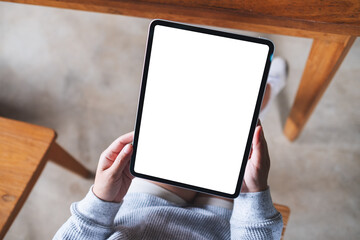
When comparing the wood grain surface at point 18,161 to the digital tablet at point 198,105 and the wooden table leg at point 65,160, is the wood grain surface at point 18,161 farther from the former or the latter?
the digital tablet at point 198,105

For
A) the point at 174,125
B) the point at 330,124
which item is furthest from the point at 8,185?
the point at 330,124

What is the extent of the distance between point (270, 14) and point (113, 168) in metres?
0.39

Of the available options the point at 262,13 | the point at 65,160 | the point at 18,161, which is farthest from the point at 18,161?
the point at 262,13

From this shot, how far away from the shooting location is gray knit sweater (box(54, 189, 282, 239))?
510 millimetres

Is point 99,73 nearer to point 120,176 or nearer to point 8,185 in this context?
point 8,185

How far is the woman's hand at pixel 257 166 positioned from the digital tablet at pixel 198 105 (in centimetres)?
1

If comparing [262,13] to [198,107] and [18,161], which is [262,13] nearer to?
[198,107]

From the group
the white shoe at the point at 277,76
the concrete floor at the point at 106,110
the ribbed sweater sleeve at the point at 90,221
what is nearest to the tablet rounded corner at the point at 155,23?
the ribbed sweater sleeve at the point at 90,221

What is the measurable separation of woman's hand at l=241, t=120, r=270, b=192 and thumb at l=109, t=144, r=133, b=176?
0.68ft

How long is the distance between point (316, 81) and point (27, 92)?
3.23ft

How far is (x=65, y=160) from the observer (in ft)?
2.72

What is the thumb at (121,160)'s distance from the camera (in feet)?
1.58

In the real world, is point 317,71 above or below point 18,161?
above

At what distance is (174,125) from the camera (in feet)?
1.61
